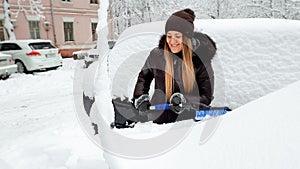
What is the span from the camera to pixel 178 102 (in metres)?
1.93

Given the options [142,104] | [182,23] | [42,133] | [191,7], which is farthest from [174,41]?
[191,7]

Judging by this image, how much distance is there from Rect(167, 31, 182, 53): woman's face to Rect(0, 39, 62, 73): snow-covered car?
919 cm

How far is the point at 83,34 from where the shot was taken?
Answer: 68.7 ft

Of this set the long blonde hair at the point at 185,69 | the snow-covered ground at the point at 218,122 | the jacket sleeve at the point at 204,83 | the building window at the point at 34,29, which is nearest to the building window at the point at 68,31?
the building window at the point at 34,29

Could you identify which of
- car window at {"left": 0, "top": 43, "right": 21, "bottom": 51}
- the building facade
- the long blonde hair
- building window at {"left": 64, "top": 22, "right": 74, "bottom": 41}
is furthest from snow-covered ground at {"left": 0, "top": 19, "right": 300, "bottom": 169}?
building window at {"left": 64, "top": 22, "right": 74, "bottom": 41}

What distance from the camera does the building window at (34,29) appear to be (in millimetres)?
17969

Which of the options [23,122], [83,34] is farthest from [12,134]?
[83,34]

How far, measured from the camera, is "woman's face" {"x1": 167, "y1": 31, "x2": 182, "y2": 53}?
2.07m

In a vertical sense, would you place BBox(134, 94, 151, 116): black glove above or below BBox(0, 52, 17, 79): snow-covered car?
above

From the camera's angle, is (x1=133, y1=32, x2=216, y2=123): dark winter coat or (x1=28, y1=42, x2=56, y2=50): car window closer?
(x1=133, y1=32, x2=216, y2=123): dark winter coat

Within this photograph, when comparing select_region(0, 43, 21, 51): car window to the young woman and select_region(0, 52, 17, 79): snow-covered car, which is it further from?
the young woman

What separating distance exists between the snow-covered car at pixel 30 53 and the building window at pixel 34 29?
801cm

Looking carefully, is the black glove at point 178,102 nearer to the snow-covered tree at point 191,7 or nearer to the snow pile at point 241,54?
the snow pile at point 241,54

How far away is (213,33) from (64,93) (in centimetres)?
456
